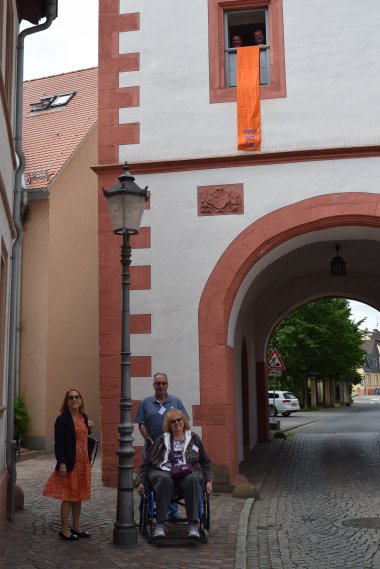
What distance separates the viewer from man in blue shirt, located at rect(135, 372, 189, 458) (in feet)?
26.4

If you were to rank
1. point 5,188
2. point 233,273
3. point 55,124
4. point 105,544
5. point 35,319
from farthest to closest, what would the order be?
point 55,124, point 35,319, point 233,273, point 5,188, point 105,544

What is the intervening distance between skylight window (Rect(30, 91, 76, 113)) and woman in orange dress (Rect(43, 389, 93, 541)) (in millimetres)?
14742

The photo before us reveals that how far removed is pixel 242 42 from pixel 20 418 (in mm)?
8871

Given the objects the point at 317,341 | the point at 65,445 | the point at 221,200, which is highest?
the point at 317,341

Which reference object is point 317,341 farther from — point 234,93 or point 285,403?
point 234,93

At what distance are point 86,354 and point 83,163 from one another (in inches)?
176

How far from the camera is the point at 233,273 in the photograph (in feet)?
33.7

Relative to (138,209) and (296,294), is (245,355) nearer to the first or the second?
(296,294)

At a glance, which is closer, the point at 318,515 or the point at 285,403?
the point at 318,515

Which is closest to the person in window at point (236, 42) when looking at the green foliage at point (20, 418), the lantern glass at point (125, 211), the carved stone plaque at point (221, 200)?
the carved stone plaque at point (221, 200)

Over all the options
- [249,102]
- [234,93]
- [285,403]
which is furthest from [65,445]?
[285,403]

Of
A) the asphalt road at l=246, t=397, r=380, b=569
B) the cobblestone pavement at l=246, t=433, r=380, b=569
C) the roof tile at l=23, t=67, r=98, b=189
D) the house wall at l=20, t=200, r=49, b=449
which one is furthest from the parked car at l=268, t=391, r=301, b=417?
the cobblestone pavement at l=246, t=433, r=380, b=569

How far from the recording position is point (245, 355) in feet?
52.3

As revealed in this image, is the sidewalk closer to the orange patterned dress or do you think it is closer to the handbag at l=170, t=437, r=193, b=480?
the orange patterned dress
